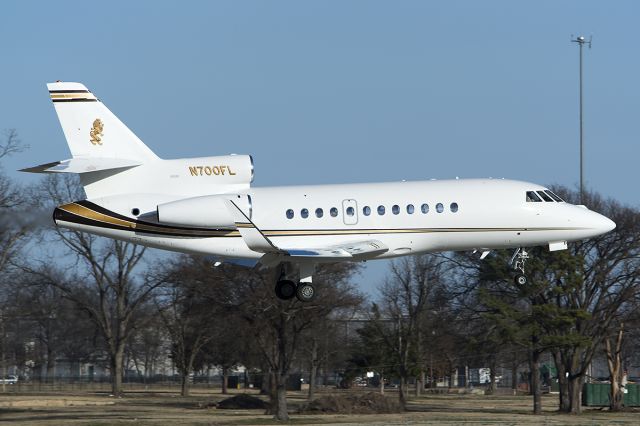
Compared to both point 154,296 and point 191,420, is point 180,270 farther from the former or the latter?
point 154,296

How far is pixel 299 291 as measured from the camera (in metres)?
36.7

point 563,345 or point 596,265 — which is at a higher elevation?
point 596,265

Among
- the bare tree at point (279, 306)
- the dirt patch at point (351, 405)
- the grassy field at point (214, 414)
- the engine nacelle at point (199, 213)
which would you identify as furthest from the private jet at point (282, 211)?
the dirt patch at point (351, 405)

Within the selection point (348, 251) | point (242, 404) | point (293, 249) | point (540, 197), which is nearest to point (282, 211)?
point (293, 249)

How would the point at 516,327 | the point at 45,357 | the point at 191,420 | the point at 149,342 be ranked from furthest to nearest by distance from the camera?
the point at 45,357
the point at 149,342
the point at 516,327
the point at 191,420

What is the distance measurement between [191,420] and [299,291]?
21071 mm

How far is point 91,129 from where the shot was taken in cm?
3831

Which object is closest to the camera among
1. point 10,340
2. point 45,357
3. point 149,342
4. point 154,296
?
point 154,296

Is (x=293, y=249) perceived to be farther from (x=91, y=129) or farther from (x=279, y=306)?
(x=279, y=306)

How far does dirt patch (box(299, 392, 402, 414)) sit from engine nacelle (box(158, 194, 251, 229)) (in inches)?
1130

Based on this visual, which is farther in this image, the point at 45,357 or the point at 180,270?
the point at 45,357

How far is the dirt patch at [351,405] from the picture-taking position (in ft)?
206

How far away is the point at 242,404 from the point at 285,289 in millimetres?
32334

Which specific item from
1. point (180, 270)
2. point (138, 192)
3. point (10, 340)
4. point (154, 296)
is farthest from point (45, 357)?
point (138, 192)
